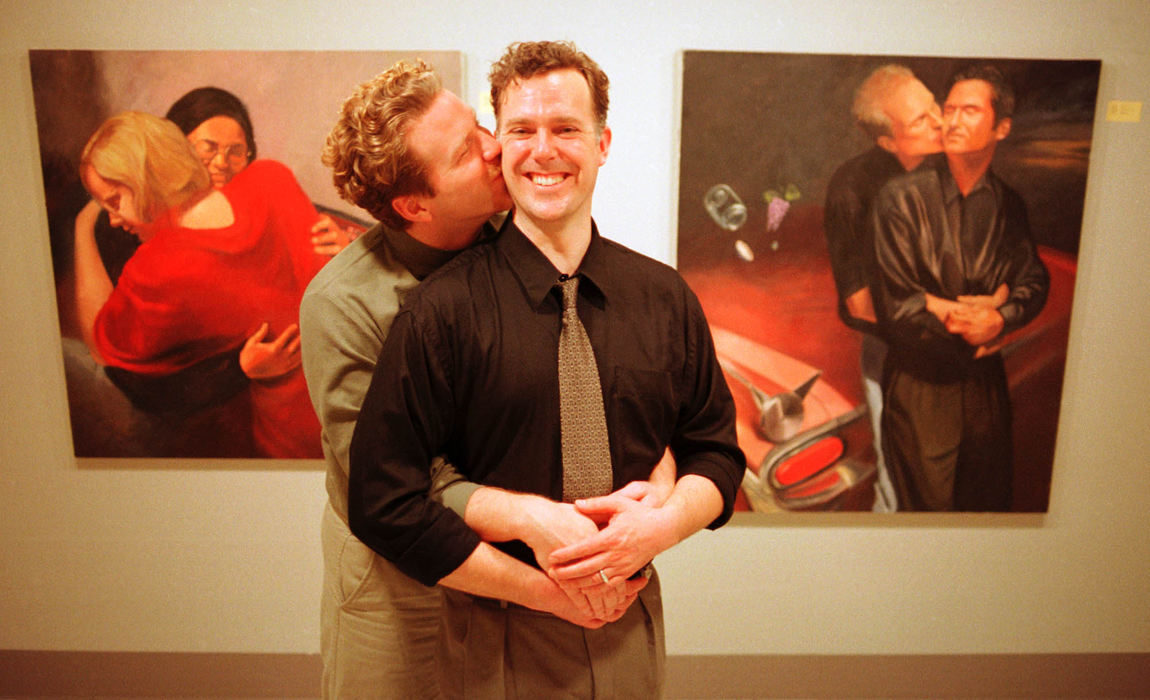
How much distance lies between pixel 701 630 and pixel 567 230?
5.53 ft

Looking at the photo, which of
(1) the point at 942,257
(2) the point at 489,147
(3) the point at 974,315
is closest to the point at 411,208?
(2) the point at 489,147

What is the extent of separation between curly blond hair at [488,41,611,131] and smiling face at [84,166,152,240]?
1.40 metres

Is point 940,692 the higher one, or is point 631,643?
point 631,643

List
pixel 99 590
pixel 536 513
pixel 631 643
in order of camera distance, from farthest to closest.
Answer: pixel 99 590
pixel 631 643
pixel 536 513

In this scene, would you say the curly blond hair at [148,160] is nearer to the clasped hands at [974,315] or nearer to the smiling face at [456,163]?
the smiling face at [456,163]

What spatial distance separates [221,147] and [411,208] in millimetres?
1027

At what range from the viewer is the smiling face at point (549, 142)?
1.12 meters

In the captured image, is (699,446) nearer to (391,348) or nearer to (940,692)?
(391,348)

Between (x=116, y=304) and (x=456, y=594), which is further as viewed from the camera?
(x=116, y=304)

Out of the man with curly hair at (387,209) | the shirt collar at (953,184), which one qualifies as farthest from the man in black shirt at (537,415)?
the shirt collar at (953,184)

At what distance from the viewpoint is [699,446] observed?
4.31 ft

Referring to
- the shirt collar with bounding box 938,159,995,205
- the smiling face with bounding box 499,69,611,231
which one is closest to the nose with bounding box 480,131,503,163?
the smiling face with bounding box 499,69,611,231

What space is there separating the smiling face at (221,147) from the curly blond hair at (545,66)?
115 centimetres

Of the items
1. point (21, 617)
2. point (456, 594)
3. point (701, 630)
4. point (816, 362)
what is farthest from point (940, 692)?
point (21, 617)
